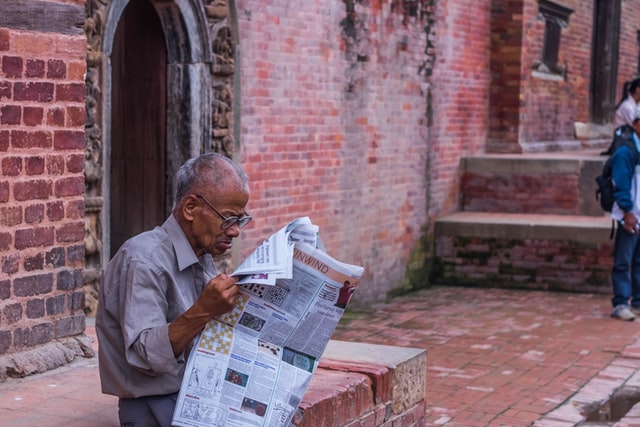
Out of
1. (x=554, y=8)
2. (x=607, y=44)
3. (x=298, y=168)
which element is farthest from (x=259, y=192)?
(x=607, y=44)

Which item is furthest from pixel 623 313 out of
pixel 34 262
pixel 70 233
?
pixel 34 262

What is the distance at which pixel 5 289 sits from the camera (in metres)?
5.26

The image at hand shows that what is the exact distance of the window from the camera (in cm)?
1565

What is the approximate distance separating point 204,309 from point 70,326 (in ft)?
7.19

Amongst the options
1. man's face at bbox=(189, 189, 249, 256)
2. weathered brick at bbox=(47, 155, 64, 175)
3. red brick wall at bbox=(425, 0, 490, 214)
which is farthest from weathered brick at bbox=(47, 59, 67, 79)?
red brick wall at bbox=(425, 0, 490, 214)

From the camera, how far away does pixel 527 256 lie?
12781 mm

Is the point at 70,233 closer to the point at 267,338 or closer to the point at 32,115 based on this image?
the point at 32,115

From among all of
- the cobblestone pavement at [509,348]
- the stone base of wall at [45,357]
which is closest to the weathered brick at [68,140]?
the stone base of wall at [45,357]

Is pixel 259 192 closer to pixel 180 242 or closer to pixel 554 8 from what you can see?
pixel 180 242

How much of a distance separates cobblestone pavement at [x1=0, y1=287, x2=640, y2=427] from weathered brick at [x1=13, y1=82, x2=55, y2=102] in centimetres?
129

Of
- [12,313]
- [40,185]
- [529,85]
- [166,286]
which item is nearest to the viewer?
[166,286]

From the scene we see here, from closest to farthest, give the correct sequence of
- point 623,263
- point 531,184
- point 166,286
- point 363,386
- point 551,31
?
1. point 166,286
2. point 363,386
3. point 623,263
4. point 531,184
5. point 551,31

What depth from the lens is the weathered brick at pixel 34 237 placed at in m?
5.32

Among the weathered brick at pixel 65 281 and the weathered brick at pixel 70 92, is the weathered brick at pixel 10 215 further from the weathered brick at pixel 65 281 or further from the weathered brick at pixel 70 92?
the weathered brick at pixel 70 92
